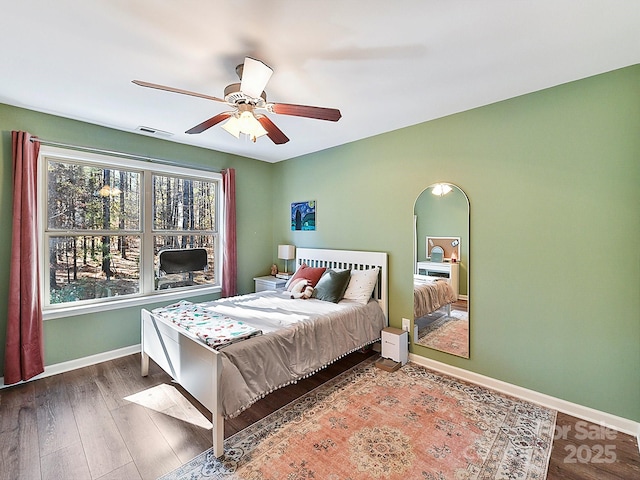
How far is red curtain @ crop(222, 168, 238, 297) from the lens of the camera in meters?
4.22

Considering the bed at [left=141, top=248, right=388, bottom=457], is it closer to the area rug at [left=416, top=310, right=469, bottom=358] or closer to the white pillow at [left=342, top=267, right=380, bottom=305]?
the white pillow at [left=342, top=267, right=380, bottom=305]

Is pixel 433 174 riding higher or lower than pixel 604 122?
lower

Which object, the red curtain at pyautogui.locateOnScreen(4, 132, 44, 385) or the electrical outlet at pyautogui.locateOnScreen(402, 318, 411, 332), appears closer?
the red curtain at pyautogui.locateOnScreen(4, 132, 44, 385)

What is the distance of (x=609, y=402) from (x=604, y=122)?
6.87ft

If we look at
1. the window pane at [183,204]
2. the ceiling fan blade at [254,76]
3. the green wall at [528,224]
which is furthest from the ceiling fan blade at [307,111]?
the window pane at [183,204]

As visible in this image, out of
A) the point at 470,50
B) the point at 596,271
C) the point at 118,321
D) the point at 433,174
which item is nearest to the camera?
the point at 470,50

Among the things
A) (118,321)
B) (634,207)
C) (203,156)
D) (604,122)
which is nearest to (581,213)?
(634,207)

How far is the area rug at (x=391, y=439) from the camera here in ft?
5.84

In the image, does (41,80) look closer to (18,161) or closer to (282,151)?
(18,161)

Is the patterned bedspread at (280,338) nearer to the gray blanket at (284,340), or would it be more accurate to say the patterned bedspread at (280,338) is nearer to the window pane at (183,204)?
the gray blanket at (284,340)

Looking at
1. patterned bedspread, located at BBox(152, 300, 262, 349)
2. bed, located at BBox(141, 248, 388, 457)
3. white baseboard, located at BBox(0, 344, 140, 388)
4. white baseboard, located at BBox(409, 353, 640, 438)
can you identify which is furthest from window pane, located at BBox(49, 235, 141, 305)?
white baseboard, located at BBox(409, 353, 640, 438)

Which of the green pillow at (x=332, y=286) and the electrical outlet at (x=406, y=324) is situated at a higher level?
the green pillow at (x=332, y=286)

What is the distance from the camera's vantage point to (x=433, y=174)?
123 inches

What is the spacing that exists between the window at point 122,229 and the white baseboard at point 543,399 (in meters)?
3.22
